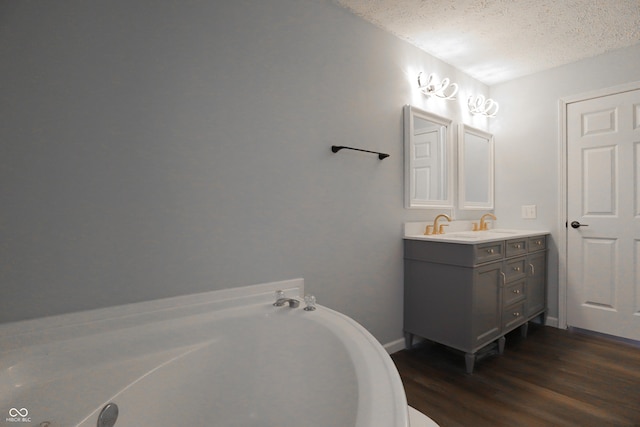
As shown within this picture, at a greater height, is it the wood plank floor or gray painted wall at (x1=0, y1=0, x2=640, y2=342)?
gray painted wall at (x1=0, y1=0, x2=640, y2=342)

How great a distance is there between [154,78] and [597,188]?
344 centimetres

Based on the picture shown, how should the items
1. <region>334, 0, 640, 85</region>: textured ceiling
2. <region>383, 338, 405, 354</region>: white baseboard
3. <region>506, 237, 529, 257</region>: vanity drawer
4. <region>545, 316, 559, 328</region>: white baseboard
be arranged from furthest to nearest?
<region>545, 316, 559, 328</region>: white baseboard
<region>506, 237, 529, 257</region>: vanity drawer
<region>383, 338, 405, 354</region>: white baseboard
<region>334, 0, 640, 85</region>: textured ceiling

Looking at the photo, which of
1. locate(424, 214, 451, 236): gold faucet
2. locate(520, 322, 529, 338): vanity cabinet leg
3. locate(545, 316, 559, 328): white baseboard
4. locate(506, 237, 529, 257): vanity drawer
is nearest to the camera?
locate(506, 237, 529, 257): vanity drawer

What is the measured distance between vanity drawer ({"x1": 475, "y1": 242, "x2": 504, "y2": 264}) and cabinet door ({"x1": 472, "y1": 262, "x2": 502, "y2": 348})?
0.05m

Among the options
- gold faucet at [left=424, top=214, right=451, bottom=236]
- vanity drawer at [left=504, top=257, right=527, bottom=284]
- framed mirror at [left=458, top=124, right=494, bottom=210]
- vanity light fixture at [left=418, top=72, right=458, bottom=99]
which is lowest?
vanity drawer at [left=504, top=257, right=527, bottom=284]

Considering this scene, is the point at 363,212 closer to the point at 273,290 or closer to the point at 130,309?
the point at 273,290

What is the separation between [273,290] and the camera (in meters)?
1.64

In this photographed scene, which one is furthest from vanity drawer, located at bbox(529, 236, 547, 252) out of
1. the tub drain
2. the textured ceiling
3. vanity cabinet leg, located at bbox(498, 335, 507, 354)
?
the tub drain

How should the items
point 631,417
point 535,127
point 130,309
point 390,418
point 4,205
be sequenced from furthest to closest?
point 535,127 → point 631,417 → point 130,309 → point 4,205 → point 390,418

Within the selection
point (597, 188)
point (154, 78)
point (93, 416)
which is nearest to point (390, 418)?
point (93, 416)

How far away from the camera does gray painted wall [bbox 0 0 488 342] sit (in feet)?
3.52

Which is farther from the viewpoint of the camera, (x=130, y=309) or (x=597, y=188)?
(x=597, y=188)

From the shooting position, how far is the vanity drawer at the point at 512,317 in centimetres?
231

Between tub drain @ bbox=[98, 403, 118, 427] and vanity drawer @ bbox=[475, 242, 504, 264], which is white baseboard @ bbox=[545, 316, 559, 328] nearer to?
vanity drawer @ bbox=[475, 242, 504, 264]
